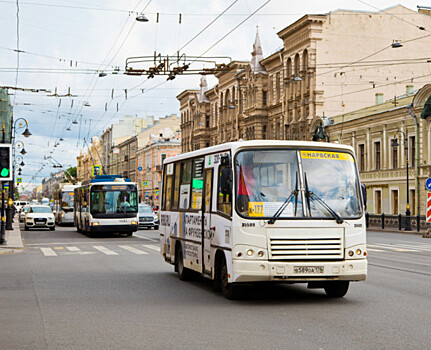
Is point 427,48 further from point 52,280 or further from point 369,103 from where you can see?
point 52,280

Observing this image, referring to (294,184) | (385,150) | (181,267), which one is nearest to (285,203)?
(294,184)

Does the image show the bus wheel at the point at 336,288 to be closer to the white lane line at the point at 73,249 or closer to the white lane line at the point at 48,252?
the white lane line at the point at 48,252

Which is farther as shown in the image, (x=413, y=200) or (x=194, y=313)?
(x=413, y=200)

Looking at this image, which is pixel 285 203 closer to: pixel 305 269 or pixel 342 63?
pixel 305 269

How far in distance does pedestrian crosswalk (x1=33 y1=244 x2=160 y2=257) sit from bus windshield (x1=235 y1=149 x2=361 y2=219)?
1256 centimetres

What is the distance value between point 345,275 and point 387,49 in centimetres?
5527

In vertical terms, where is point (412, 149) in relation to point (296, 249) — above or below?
above

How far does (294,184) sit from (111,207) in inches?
949

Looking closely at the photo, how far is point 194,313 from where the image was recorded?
10.7m

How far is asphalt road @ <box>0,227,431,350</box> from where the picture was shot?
27.8 feet

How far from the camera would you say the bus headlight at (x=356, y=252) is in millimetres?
11617

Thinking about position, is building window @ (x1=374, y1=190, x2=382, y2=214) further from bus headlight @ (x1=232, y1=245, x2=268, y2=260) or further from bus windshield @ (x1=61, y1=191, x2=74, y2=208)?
bus headlight @ (x1=232, y1=245, x2=268, y2=260)

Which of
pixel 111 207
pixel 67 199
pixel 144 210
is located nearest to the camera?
pixel 111 207

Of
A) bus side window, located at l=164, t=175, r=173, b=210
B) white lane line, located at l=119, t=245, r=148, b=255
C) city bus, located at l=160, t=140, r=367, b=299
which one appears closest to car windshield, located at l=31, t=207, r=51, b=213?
white lane line, located at l=119, t=245, r=148, b=255
